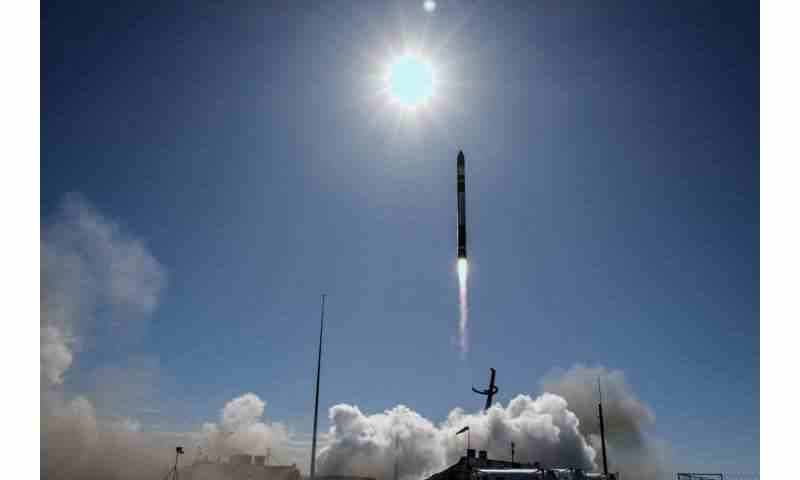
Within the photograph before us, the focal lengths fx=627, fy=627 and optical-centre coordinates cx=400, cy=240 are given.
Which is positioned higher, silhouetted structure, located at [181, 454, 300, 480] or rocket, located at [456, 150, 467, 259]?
rocket, located at [456, 150, 467, 259]

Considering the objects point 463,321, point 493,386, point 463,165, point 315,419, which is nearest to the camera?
point 315,419

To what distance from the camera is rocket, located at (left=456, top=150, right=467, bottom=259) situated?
59781 mm

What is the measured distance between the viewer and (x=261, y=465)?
3915 inches

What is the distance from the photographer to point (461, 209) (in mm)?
60125

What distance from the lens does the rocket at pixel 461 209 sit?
59.8 metres

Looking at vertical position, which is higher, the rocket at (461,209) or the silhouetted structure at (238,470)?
the rocket at (461,209)

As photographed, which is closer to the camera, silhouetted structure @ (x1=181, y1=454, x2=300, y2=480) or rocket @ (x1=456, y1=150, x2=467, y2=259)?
rocket @ (x1=456, y1=150, x2=467, y2=259)

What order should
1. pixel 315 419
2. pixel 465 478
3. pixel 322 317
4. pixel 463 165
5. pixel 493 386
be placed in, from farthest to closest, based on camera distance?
1. pixel 493 386
2. pixel 465 478
3. pixel 463 165
4. pixel 322 317
5. pixel 315 419

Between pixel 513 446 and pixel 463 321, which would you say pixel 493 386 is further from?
pixel 463 321

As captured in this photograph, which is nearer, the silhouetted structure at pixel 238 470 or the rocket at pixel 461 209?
the rocket at pixel 461 209

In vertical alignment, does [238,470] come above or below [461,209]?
below

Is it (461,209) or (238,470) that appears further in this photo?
(238,470)

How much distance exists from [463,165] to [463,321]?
58.5 ft

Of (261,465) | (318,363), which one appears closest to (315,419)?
(318,363)
